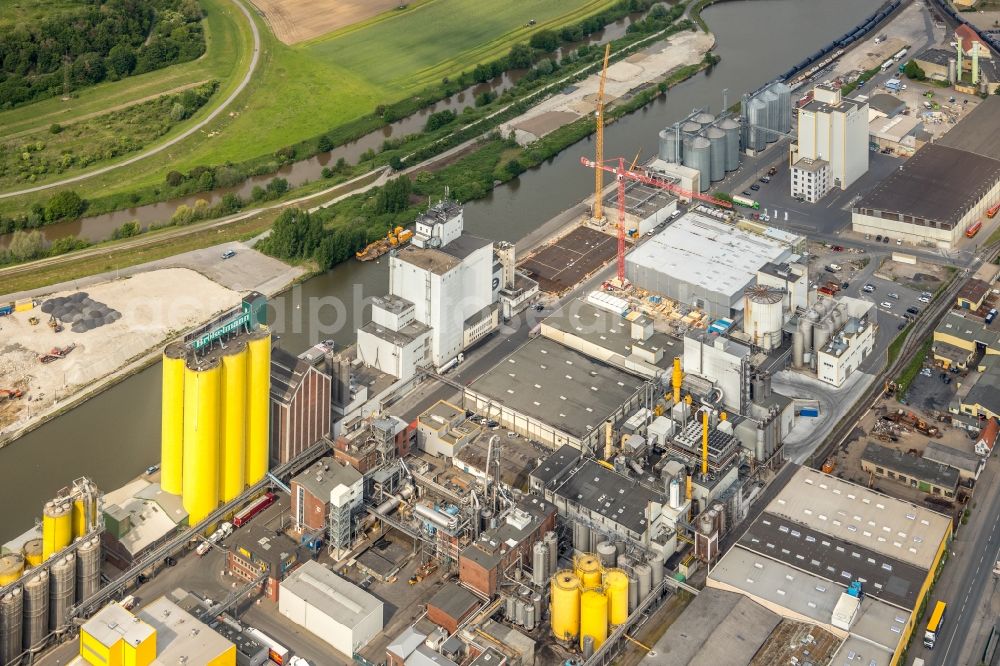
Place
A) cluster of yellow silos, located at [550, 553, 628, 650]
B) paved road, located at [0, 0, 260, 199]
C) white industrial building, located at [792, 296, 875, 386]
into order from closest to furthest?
cluster of yellow silos, located at [550, 553, 628, 650] → white industrial building, located at [792, 296, 875, 386] → paved road, located at [0, 0, 260, 199]

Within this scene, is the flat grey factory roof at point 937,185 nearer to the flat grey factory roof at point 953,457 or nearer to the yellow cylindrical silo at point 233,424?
the flat grey factory roof at point 953,457

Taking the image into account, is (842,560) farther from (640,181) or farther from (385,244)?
(385,244)

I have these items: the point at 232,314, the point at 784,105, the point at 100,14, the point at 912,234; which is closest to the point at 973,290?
the point at 912,234

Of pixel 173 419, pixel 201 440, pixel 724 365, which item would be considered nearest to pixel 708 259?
pixel 724 365

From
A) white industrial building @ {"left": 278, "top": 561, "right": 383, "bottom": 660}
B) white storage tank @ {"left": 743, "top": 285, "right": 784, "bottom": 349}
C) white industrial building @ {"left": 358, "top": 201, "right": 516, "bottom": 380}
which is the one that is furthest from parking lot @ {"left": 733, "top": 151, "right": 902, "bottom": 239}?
white industrial building @ {"left": 278, "top": 561, "right": 383, "bottom": 660}

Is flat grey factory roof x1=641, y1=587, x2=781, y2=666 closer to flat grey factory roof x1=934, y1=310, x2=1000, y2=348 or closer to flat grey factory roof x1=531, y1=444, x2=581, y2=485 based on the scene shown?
flat grey factory roof x1=531, y1=444, x2=581, y2=485
